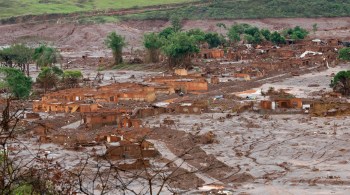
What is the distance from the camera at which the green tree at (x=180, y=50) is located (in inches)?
2822

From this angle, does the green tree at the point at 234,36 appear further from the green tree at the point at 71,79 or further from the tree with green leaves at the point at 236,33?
the green tree at the point at 71,79

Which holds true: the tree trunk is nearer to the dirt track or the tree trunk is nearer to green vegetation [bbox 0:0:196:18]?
the dirt track

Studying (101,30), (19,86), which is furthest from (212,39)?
(19,86)

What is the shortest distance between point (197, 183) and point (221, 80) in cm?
3669

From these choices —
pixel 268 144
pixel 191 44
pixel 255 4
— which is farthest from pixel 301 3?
pixel 268 144

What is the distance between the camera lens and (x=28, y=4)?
137625 mm

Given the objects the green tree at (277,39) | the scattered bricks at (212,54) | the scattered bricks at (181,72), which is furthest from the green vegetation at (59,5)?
the scattered bricks at (181,72)

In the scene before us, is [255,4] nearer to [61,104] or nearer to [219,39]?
[219,39]

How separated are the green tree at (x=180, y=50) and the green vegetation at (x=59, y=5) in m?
60.4

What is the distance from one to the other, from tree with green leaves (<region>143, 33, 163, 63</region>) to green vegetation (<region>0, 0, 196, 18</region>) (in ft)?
172

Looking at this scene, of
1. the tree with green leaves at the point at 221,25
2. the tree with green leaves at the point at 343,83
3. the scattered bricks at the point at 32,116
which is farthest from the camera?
Result: the tree with green leaves at the point at 221,25

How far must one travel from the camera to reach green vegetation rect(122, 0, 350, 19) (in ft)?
420

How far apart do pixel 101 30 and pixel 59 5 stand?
22.2 meters

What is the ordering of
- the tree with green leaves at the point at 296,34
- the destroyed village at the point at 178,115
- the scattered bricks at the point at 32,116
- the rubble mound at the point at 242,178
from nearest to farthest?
the destroyed village at the point at 178,115, the rubble mound at the point at 242,178, the scattered bricks at the point at 32,116, the tree with green leaves at the point at 296,34
